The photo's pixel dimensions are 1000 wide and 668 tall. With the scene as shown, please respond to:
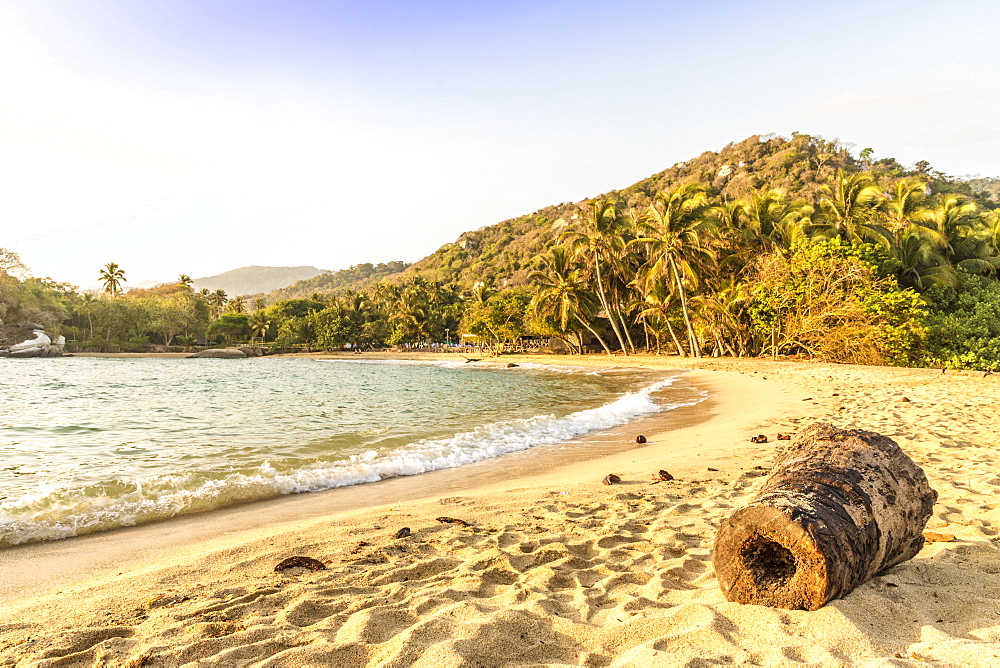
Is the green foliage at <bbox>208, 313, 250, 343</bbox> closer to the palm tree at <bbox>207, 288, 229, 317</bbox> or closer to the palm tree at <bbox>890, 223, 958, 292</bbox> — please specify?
the palm tree at <bbox>207, 288, 229, 317</bbox>

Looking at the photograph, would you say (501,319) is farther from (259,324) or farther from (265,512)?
→ (259,324)

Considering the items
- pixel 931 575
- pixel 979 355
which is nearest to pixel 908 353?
pixel 979 355

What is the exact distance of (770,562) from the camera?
268cm

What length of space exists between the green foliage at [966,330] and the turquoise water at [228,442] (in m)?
13.5

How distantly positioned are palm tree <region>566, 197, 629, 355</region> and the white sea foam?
28693 millimetres

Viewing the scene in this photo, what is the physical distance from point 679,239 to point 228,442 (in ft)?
92.4

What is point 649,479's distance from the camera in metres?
5.95

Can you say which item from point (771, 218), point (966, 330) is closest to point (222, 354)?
point (771, 218)

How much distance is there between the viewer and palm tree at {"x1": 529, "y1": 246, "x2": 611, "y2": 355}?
40.6m

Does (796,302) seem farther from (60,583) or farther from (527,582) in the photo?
(60,583)

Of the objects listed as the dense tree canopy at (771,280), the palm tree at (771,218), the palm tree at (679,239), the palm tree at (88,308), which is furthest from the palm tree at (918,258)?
the palm tree at (88,308)

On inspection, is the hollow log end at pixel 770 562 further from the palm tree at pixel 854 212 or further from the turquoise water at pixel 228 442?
the palm tree at pixel 854 212

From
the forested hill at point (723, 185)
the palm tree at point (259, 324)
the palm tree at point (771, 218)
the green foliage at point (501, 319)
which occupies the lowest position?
the green foliage at point (501, 319)

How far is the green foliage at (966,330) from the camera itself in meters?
20.5
